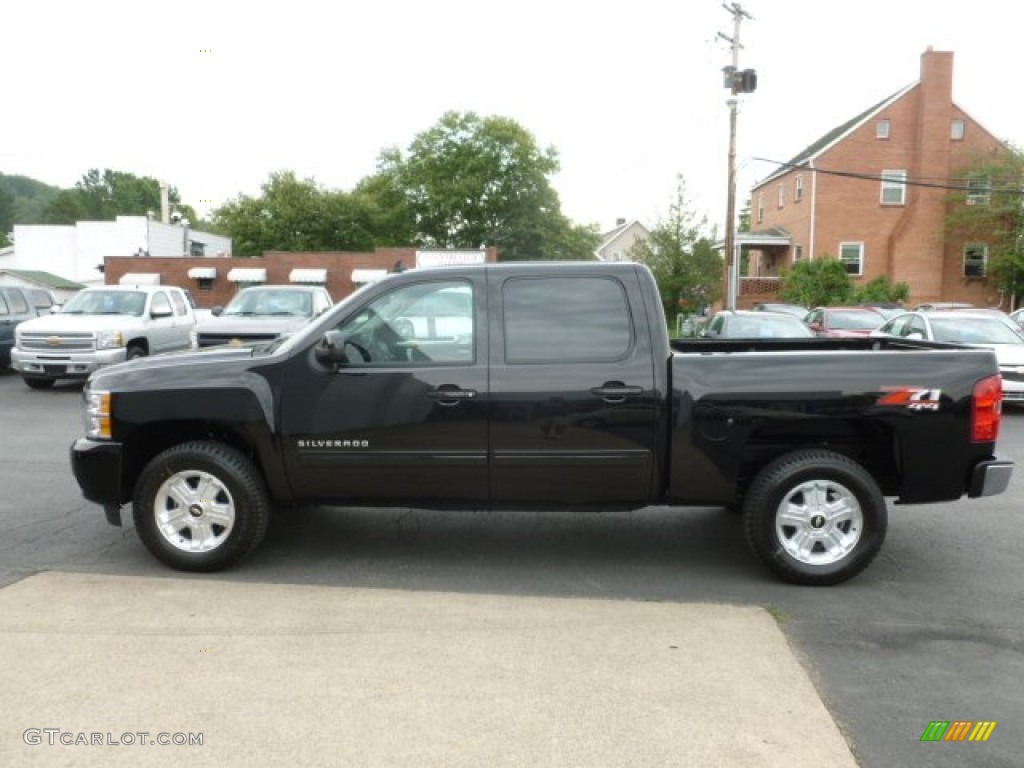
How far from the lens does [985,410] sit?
5273 millimetres

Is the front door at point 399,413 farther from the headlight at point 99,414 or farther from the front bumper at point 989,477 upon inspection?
the front bumper at point 989,477

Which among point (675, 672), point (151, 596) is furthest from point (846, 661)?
point (151, 596)

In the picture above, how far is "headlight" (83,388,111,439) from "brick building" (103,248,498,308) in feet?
116

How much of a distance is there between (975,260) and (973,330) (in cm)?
2886

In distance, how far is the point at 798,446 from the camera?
17.9ft

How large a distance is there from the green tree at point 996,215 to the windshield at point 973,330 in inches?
1027

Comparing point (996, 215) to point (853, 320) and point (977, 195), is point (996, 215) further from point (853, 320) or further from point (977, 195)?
point (853, 320)

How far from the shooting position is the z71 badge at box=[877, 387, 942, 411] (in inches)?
207

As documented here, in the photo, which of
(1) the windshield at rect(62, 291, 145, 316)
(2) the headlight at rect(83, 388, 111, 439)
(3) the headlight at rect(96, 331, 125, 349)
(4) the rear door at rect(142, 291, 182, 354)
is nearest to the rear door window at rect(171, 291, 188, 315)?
(4) the rear door at rect(142, 291, 182, 354)

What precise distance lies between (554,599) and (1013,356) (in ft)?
37.9

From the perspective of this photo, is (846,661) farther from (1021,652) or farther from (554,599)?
(554,599)

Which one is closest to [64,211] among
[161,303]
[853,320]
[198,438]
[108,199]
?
[108,199]

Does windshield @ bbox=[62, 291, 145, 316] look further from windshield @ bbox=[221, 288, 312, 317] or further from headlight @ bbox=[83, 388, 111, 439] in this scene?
headlight @ bbox=[83, 388, 111, 439]

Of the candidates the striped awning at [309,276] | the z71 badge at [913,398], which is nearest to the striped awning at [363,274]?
the striped awning at [309,276]
